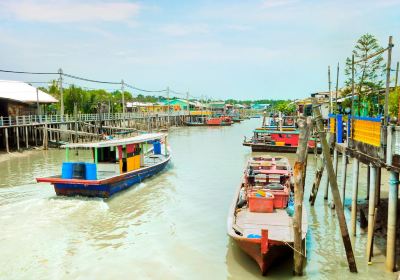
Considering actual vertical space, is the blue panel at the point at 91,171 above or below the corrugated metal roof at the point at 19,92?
below

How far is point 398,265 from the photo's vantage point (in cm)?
862

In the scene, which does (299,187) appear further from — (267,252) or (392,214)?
(392,214)

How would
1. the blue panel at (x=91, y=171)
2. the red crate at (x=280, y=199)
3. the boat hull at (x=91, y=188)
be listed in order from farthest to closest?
1. the boat hull at (x=91, y=188)
2. the blue panel at (x=91, y=171)
3. the red crate at (x=280, y=199)

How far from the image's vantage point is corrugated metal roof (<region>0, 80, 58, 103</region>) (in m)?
35.2

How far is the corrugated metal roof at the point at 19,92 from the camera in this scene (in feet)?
115

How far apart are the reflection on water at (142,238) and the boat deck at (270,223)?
2.64 feet

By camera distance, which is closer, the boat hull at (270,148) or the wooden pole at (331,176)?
the wooden pole at (331,176)

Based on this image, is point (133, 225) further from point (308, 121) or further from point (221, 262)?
point (308, 121)

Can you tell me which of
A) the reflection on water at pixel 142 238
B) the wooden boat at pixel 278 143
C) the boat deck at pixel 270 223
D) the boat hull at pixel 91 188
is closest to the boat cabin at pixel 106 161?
the boat hull at pixel 91 188

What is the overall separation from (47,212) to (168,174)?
9.39 meters

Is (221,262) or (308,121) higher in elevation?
(308,121)

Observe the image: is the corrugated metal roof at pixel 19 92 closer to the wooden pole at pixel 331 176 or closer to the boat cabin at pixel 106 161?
the boat cabin at pixel 106 161

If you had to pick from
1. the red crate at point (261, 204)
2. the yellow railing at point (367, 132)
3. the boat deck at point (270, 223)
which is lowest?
the boat deck at point (270, 223)

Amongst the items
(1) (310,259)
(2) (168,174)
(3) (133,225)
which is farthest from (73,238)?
(2) (168,174)
